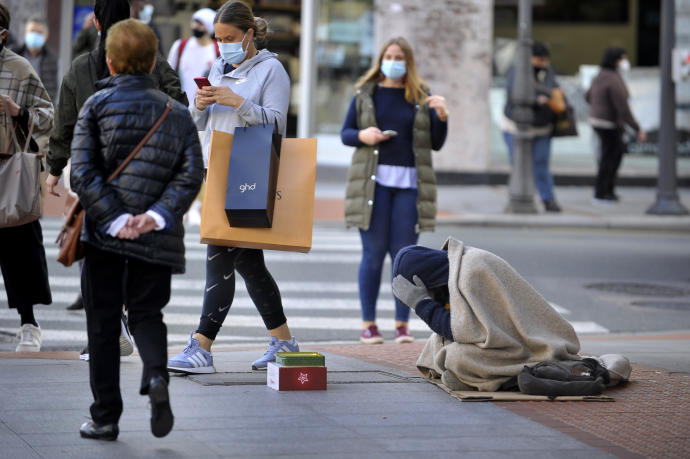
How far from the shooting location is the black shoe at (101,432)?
523cm

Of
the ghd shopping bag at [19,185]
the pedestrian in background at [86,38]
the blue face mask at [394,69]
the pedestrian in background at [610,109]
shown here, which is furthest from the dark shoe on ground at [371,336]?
the pedestrian in background at [610,109]

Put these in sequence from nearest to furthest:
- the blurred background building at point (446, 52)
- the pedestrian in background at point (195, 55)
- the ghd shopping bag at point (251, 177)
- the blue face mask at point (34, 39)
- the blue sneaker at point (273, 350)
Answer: the ghd shopping bag at point (251, 177)
the blue sneaker at point (273, 350)
the blue face mask at point (34, 39)
the pedestrian in background at point (195, 55)
the blurred background building at point (446, 52)

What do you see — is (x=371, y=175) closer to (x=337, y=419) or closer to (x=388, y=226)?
(x=388, y=226)

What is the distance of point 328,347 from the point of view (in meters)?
8.43

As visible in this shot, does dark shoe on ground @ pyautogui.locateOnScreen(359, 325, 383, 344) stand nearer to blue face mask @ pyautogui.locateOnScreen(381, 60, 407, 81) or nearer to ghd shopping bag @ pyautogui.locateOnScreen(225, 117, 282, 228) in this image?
blue face mask @ pyautogui.locateOnScreen(381, 60, 407, 81)

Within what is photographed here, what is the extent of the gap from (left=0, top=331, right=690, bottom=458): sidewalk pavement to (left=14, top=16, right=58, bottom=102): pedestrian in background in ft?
23.5

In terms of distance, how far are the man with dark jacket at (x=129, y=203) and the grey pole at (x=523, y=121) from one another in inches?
473

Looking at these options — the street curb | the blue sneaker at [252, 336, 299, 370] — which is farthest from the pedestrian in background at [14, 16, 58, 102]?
the blue sneaker at [252, 336, 299, 370]

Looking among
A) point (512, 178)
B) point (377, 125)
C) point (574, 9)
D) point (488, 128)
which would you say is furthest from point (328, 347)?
point (574, 9)

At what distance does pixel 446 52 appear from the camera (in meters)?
20.7

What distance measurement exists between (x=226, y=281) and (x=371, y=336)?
90.6 inches

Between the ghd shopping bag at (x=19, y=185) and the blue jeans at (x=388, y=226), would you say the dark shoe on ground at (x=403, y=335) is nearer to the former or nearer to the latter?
the blue jeans at (x=388, y=226)

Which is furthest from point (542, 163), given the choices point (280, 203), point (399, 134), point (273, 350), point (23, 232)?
point (280, 203)

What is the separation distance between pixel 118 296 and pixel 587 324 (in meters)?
5.65
